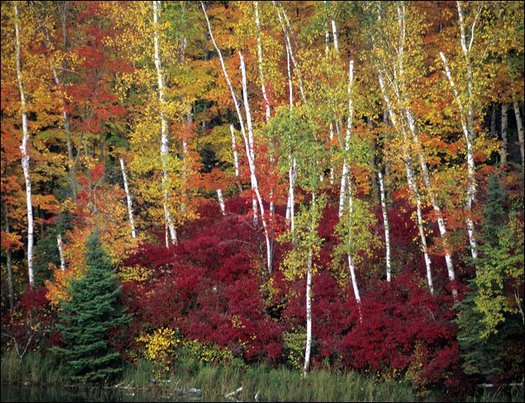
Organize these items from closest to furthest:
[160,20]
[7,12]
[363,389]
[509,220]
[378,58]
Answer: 1. [509,220]
2. [363,389]
3. [378,58]
4. [7,12]
5. [160,20]

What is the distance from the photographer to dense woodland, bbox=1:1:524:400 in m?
13.0

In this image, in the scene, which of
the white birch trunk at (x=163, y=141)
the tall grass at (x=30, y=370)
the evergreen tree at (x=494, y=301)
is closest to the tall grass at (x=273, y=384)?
the evergreen tree at (x=494, y=301)

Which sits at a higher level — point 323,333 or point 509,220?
point 509,220

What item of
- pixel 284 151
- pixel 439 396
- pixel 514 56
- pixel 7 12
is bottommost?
pixel 439 396

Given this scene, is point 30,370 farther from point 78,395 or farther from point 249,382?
point 249,382

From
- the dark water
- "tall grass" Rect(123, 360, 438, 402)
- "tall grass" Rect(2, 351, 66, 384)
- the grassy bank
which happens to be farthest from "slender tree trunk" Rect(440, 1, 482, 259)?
"tall grass" Rect(2, 351, 66, 384)

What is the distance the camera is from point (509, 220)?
A: 11672mm

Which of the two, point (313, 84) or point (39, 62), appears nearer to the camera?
point (313, 84)

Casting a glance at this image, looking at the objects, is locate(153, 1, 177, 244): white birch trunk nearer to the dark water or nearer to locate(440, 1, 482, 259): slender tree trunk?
the dark water

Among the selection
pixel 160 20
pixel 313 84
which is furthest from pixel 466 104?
pixel 160 20

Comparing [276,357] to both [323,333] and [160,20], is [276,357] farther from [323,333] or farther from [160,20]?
[160,20]

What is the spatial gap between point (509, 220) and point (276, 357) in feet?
21.3

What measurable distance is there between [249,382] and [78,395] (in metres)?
3.96

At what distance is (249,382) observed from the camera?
1301 cm
